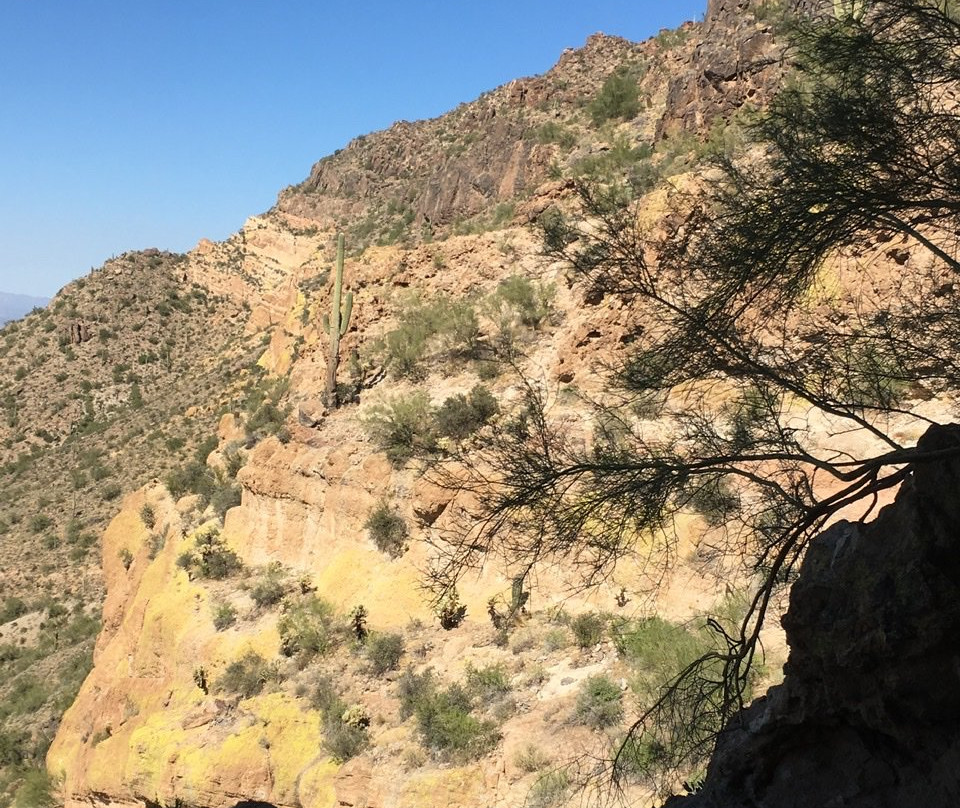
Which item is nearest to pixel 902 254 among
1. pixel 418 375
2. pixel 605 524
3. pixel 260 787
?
pixel 605 524

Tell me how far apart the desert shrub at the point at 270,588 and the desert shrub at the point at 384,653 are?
7.90 feet

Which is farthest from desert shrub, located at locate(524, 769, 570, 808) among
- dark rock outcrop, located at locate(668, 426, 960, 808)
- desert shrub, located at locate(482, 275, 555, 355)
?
desert shrub, located at locate(482, 275, 555, 355)

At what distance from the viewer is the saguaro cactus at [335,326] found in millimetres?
13337

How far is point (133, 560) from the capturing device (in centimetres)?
1526

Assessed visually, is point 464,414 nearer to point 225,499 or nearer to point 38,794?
point 225,499

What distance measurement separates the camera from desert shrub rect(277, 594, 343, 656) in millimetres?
9234

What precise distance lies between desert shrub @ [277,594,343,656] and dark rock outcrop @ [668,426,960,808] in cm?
649

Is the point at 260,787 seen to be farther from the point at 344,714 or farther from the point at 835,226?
the point at 835,226

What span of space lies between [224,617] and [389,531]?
292cm

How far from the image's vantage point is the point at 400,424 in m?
10.8

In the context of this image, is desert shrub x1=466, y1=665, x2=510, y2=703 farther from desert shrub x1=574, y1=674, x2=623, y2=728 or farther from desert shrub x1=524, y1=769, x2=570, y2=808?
desert shrub x1=524, y1=769, x2=570, y2=808

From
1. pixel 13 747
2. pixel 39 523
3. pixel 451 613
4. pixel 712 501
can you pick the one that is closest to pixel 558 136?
pixel 451 613

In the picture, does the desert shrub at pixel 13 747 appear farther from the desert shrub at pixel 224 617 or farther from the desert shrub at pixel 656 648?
the desert shrub at pixel 656 648

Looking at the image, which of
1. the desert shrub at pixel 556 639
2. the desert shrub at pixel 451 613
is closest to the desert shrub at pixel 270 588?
the desert shrub at pixel 451 613
